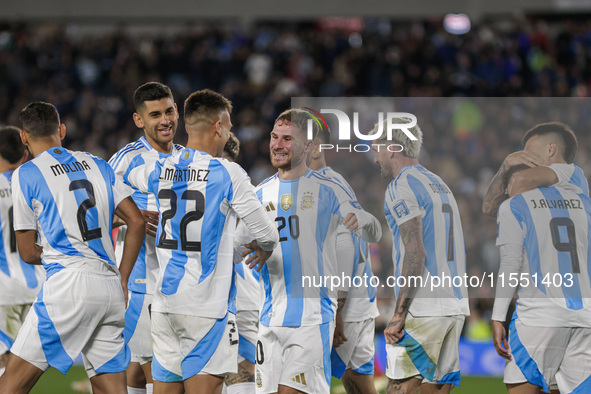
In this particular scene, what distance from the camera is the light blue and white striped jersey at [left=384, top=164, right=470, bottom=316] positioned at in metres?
5.55

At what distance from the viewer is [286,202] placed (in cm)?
557

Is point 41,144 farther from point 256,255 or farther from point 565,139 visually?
point 565,139

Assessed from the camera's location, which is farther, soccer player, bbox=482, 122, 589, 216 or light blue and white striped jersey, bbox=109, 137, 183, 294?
light blue and white striped jersey, bbox=109, 137, 183, 294

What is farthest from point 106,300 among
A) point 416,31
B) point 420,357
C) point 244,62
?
point 416,31

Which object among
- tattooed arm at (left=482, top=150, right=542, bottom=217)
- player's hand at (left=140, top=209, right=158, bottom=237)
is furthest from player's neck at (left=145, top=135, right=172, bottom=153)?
tattooed arm at (left=482, top=150, right=542, bottom=217)

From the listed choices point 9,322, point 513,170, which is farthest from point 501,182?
point 9,322

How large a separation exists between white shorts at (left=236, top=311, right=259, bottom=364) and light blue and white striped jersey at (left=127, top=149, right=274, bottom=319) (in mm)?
1356

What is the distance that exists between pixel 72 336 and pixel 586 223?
3.64 metres

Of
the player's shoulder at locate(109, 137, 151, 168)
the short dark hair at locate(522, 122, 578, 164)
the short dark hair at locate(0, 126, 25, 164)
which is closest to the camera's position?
the short dark hair at locate(522, 122, 578, 164)

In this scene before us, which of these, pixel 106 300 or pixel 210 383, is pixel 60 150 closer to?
pixel 106 300

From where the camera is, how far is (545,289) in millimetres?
5391

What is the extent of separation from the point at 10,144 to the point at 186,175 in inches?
113

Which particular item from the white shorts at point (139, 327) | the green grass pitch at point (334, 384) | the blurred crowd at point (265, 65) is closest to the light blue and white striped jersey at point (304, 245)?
the white shorts at point (139, 327)

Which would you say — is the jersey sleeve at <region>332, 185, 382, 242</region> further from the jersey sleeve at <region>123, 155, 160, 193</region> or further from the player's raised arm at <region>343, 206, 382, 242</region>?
the jersey sleeve at <region>123, 155, 160, 193</region>
